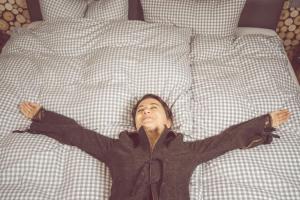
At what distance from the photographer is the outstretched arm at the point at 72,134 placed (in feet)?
5.03

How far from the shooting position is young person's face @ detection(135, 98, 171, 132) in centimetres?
155

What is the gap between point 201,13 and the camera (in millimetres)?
2164

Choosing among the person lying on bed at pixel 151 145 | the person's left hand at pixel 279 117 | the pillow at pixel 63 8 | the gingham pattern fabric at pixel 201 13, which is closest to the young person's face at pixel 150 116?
the person lying on bed at pixel 151 145

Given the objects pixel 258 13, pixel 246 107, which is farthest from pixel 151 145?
pixel 258 13

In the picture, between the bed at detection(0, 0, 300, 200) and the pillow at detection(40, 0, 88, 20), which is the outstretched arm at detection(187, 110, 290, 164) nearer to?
the bed at detection(0, 0, 300, 200)

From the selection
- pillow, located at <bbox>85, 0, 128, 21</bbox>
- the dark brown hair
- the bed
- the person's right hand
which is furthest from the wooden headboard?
the person's right hand

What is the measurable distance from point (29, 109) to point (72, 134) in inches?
13.2

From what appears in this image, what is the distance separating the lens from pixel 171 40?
2033mm

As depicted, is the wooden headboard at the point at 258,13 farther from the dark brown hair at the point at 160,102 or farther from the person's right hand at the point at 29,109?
the person's right hand at the point at 29,109

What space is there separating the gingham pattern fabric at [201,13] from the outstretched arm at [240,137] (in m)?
0.83

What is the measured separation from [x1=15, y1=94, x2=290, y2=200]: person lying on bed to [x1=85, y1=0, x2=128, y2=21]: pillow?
83cm

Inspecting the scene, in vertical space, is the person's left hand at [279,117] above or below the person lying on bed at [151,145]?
above

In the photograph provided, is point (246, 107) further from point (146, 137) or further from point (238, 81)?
point (146, 137)

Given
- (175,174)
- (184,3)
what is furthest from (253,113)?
(184,3)
